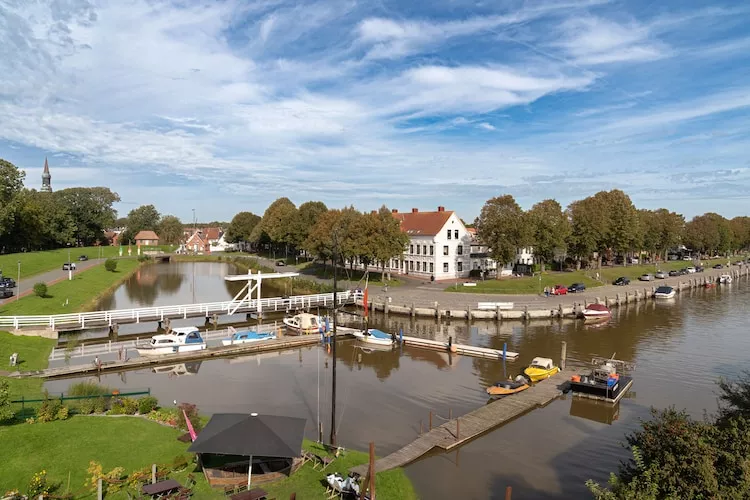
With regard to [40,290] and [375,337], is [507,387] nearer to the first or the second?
[375,337]

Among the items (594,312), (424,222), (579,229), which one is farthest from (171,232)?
(594,312)

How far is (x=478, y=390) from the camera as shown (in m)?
26.4

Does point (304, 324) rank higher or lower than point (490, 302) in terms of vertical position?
lower

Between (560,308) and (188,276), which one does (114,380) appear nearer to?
(560,308)

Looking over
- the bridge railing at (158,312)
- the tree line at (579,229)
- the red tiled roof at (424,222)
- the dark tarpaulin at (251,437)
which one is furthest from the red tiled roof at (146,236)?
the dark tarpaulin at (251,437)

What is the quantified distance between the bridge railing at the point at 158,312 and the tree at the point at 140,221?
10894 centimetres

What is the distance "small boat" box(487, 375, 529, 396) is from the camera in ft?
82.1

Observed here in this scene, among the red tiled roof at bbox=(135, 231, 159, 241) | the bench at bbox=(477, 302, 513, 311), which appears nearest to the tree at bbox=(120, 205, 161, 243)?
the red tiled roof at bbox=(135, 231, 159, 241)

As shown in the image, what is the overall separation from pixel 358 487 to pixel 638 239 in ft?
264

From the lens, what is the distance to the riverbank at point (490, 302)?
152ft

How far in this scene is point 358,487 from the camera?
13.8 metres

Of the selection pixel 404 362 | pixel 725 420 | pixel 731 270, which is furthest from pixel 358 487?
pixel 731 270

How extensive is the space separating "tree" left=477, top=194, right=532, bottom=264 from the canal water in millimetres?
16977

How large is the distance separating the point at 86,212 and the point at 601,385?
120772mm
